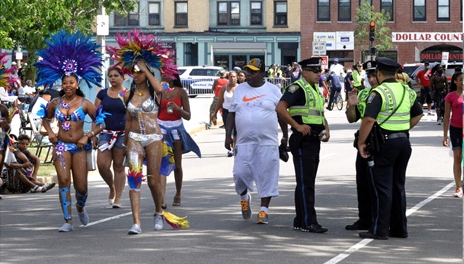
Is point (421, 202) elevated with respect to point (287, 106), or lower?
lower

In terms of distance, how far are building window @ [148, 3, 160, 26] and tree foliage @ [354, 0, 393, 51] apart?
44.4 ft

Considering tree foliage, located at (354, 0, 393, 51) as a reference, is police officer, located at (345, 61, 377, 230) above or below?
below

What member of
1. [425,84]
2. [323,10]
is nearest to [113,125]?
[425,84]

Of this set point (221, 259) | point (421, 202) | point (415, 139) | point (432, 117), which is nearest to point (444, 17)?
point (432, 117)

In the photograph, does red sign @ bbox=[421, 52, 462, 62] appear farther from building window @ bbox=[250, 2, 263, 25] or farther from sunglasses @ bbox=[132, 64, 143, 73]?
sunglasses @ bbox=[132, 64, 143, 73]

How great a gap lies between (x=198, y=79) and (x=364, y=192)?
44618 mm

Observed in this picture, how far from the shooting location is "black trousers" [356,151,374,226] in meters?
11.4

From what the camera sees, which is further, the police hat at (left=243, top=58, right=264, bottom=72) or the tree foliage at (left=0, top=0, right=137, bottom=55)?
the tree foliage at (left=0, top=0, right=137, bottom=55)

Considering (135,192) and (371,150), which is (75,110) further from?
(371,150)

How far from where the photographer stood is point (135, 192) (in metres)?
11.3

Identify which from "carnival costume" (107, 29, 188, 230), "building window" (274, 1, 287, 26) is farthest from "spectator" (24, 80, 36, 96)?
"building window" (274, 1, 287, 26)

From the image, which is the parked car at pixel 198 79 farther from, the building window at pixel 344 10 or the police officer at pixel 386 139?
the police officer at pixel 386 139

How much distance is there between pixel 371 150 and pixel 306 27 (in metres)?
62.0

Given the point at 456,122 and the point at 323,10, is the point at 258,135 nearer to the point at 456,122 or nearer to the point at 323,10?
the point at 456,122
